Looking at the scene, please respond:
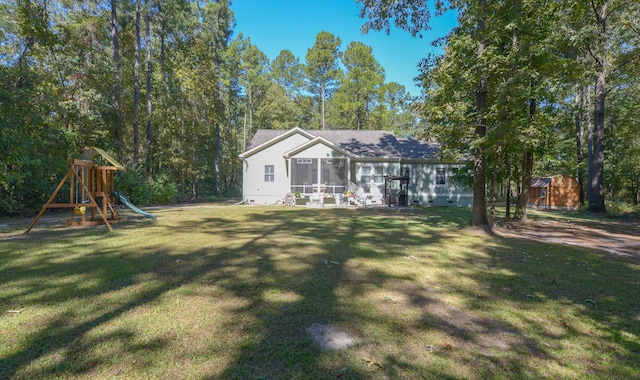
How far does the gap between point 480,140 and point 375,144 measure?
1528 centimetres

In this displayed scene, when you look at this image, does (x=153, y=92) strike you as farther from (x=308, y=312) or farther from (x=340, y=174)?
(x=308, y=312)

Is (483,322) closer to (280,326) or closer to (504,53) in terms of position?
(280,326)

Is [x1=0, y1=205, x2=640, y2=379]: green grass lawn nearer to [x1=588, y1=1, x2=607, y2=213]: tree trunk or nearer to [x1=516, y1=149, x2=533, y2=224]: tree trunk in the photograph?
[x1=516, y1=149, x2=533, y2=224]: tree trunk

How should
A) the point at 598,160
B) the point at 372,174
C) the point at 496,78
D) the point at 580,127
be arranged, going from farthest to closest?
the point at 580,127 < the point at 372,174 < the point at 598,160 < the point at 496,78

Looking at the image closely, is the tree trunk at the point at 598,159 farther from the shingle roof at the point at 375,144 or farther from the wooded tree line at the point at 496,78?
the shingle roof at the point at 375,144

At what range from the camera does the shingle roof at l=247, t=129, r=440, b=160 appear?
72.0 ft

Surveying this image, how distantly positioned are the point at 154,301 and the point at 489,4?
11.1m

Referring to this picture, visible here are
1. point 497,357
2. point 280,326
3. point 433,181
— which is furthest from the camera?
point 433,181

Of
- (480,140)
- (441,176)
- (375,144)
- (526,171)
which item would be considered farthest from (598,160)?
(480,140)

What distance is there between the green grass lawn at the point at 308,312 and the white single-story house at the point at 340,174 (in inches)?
562

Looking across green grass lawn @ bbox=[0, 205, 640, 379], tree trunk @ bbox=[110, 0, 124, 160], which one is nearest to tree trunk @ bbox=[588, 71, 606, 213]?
green grass lawn @ bbox=[0, 205, 640, 379]

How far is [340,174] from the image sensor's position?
70.1ft

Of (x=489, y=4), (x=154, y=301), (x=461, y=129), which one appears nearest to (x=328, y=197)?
(x=461, y=129)

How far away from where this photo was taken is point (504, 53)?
9.07 m
